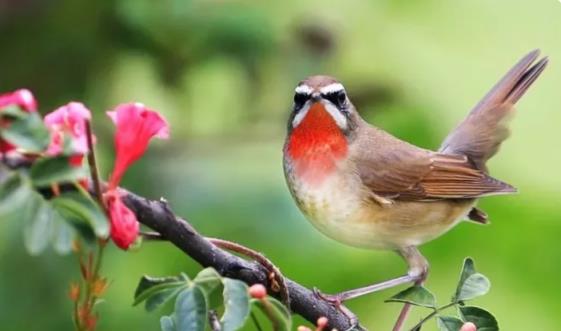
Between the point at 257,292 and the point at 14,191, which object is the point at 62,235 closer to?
the point at 14,191

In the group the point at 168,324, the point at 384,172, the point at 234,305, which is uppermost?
the point at 384,172

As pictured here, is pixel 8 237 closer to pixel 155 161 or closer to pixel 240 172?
pixel 155 161

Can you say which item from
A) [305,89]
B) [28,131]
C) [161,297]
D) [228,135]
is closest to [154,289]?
[161,297]

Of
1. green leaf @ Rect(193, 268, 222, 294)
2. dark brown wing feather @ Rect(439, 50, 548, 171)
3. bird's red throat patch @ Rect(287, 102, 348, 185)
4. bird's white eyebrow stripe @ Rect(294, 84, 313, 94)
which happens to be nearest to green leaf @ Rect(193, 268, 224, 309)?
green leaf @ Rect(193, 268, 222, 294)

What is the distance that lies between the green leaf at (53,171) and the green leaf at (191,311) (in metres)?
0.28

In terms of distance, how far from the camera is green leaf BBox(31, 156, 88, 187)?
5.14 feet

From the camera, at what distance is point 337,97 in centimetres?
289

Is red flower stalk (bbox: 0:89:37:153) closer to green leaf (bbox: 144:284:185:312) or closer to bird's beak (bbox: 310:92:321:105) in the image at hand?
green leaf (bbox: 144:284:185:312)

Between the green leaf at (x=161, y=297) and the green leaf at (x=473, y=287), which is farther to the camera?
the green leaf at (x=473, y=287)

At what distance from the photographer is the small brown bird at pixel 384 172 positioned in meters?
3.05

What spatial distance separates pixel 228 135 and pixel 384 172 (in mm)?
1627

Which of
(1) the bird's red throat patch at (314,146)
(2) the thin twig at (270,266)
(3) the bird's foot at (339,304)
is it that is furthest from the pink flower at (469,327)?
(1) the bird's red throat patch at (314,146)

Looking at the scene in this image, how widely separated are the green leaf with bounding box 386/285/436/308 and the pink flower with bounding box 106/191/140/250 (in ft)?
1.94

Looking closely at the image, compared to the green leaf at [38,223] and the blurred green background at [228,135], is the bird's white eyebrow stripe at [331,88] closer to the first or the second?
the green leaf at [38,223]
